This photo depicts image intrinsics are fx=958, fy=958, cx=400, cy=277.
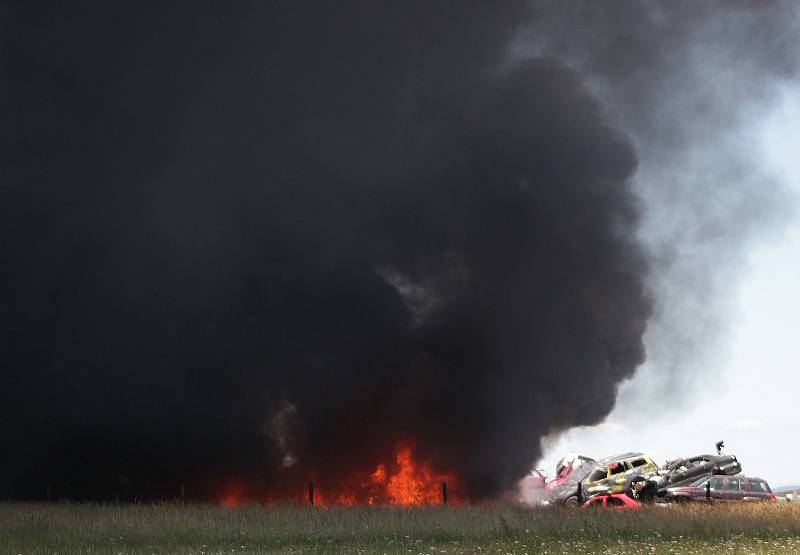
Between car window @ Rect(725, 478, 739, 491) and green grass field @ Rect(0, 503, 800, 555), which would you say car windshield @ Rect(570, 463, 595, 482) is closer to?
car window @ Rect(725, 478, 739, 491)

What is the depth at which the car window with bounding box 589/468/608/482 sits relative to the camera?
42.0 metres

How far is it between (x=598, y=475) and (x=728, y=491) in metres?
7.00

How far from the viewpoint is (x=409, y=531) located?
2517 centimetres

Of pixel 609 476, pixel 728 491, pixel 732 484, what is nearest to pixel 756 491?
pixel 732 484

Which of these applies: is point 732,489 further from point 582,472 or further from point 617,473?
point 582,472

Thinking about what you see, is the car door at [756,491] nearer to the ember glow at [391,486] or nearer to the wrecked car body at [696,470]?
the wrecked car body at [696,470]

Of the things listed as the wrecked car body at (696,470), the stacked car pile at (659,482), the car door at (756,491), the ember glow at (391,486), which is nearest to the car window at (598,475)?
the stacked car pile at (659,482)

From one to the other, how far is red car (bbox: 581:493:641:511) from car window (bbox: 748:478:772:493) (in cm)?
596

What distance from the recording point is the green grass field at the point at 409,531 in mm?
21797

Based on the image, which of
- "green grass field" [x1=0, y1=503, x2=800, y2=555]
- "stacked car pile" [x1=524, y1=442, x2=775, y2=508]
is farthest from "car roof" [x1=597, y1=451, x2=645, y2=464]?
"green grass field" [x1=0, y1=503, x2=800, y2=555]

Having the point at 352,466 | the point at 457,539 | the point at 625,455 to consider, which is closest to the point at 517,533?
the point at 457,539

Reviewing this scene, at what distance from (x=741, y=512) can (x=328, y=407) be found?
26630 mm

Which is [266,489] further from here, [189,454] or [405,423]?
[405,423]

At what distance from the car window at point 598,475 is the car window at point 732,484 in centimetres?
645
